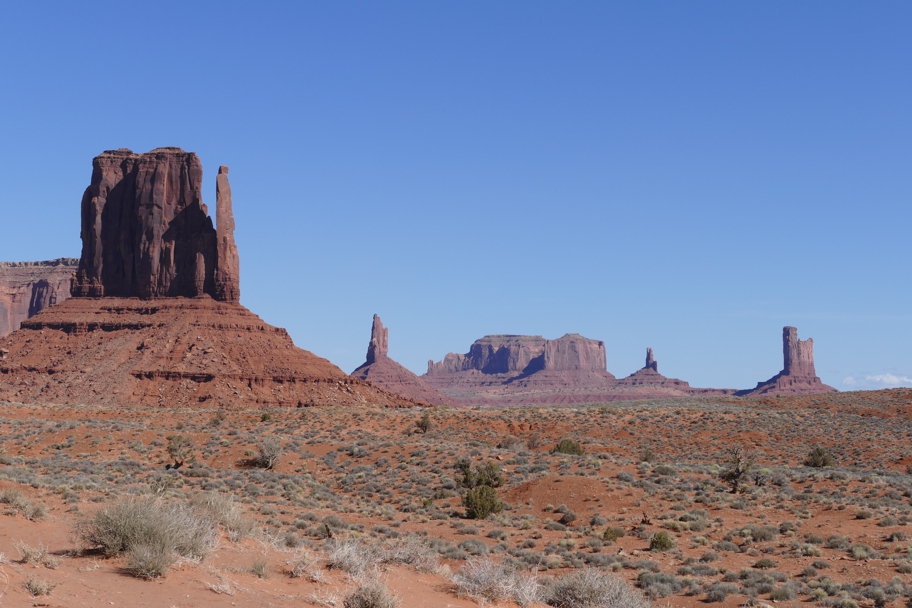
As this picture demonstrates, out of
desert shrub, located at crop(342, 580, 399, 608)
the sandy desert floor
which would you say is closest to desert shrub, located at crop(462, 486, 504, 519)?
the sandy desert floor

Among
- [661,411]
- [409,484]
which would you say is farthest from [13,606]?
[661,411]

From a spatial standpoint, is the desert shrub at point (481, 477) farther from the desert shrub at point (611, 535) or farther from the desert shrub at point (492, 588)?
the desert shrub at point (492, 588)

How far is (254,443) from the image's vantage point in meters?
38.3

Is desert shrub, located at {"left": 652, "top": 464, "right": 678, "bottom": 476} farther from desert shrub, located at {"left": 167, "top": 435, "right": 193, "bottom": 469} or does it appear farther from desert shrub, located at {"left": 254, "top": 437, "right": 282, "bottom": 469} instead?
desert shrub, located at {"left": 167, "top": 435, "right": 193, "bottom": 469}

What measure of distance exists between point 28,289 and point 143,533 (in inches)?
6395

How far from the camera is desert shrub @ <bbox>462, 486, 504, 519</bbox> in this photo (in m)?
26.0

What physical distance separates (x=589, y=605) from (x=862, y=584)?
7.83 metres

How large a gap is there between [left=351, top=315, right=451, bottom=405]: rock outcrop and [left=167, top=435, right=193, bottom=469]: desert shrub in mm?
122593

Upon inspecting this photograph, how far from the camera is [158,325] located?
80.1m

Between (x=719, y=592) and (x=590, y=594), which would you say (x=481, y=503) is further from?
(x=590, y=594)

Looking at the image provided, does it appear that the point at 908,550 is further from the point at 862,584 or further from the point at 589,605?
the point at 589,605

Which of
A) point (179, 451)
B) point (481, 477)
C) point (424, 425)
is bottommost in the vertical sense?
point (481, 477)

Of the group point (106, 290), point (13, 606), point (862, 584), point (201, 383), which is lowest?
point (862, 584)

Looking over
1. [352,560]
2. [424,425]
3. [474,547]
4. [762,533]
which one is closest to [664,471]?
[762,533]
